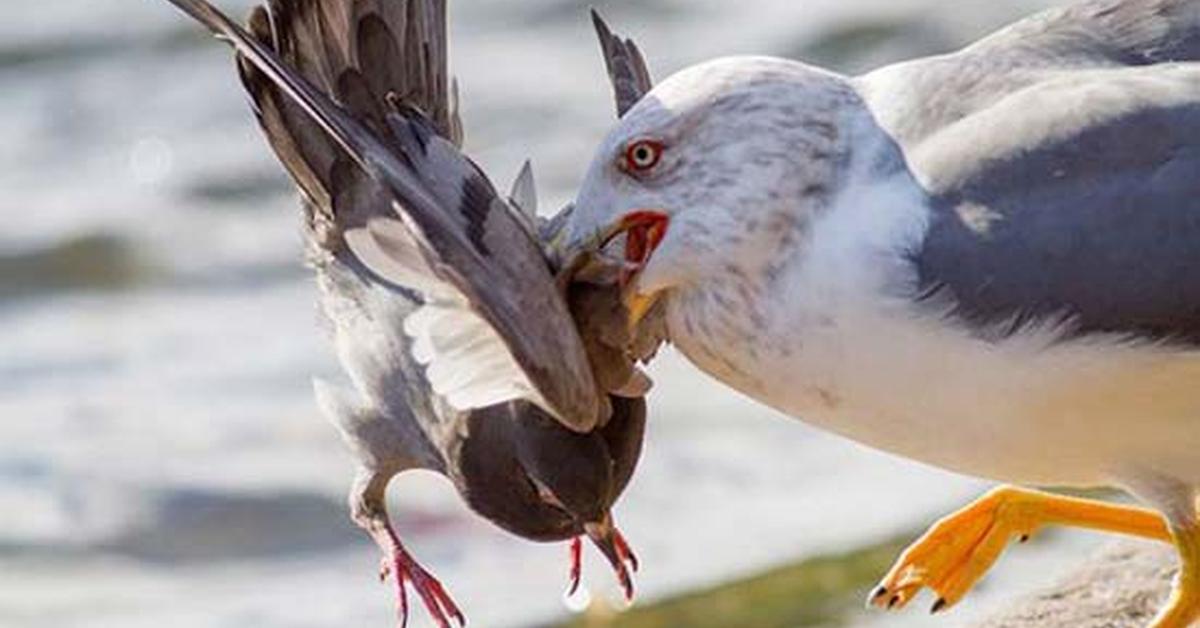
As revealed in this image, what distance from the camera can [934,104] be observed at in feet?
19.2

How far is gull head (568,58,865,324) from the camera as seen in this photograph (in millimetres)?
5734

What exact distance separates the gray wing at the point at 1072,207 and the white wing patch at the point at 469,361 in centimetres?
65

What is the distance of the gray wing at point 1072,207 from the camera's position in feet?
18.5

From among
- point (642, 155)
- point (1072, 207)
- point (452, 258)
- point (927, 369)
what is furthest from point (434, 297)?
point (1072, 207)

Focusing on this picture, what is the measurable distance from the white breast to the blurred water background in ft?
6.56

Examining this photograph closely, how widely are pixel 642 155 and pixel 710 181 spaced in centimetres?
11

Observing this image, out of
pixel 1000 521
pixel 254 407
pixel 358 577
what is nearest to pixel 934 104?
pixel 1000 521

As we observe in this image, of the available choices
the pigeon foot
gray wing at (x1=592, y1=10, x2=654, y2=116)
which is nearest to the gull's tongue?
gray wing at (x1=592, y1=10, x2=654, y2=116)

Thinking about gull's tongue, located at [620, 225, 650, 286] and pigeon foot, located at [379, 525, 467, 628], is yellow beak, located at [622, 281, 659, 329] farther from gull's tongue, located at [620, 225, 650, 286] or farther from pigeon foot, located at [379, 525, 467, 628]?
pigeon foot, located at [379, 525, 467, 628]

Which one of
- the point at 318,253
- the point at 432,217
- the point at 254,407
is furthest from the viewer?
the point at 254,407

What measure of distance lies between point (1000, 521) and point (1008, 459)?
33.8 inches

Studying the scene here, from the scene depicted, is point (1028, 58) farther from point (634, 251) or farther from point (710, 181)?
point (634, 251)

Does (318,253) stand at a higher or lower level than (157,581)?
higher

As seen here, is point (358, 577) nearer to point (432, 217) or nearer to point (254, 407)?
point (254, 407)
